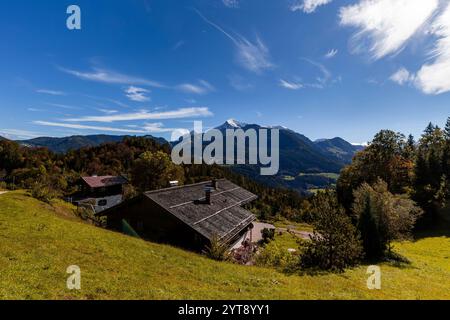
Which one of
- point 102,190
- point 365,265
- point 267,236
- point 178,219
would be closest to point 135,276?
point 178,219

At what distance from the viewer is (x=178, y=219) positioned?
26.2 m

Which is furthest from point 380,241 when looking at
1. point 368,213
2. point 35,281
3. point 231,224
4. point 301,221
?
point 301,221

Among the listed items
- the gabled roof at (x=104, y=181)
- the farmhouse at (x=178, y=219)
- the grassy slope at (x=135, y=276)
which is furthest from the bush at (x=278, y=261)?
the gabled roof at (x=104, y=181)

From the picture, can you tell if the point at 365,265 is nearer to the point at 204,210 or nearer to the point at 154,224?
the point at 204,210

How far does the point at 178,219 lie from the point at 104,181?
73.5m

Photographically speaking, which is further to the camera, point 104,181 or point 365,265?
point 104,181

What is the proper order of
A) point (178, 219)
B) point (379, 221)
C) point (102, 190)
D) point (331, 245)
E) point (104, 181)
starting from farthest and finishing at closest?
point (104, 181), point (102, 190), point (379, 221), point (178, 219), point (331, 245)

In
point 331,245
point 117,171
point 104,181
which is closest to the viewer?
point 331,245

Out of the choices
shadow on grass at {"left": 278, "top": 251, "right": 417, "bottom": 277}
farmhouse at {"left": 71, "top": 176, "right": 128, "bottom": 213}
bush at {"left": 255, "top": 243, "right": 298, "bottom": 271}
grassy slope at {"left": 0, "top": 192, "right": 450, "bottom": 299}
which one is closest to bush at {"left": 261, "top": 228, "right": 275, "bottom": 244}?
shadow on grass at {"left": 278, "top": 251, "right": 417, "bottom": 277}

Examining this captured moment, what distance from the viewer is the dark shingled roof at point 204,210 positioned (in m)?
26.5

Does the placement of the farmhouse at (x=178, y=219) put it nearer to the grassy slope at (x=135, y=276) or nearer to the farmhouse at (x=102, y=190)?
the grassy slope at (x=135, y=276)

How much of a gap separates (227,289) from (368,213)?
21.2 meters

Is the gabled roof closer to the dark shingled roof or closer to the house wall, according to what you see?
the dark shingled roof
